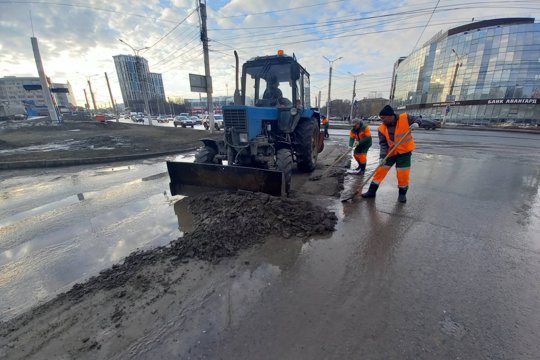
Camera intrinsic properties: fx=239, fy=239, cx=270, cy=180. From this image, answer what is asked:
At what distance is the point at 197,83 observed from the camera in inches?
610

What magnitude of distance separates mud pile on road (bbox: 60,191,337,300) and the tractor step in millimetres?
236

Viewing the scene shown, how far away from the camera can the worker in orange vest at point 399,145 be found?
14.7 ft

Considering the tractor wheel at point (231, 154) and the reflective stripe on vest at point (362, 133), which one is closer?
the tractor wheel at point (231, 154)

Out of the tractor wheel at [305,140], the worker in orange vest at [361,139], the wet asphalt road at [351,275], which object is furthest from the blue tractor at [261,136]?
the worker in orange vest at [361,139]

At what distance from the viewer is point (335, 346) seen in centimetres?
180

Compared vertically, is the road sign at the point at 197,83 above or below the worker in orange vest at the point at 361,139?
above

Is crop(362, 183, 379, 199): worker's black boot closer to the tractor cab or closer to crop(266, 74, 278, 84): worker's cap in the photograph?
the tractor cab

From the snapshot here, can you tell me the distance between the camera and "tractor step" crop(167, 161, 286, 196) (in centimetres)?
419

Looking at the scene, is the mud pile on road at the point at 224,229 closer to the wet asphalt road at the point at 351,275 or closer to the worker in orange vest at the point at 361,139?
the wet asphalt road at the point at 351,275

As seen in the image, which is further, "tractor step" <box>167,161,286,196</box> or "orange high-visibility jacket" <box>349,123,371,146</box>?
"orange high-visibility jacket" <box>349,123,371,146</box>

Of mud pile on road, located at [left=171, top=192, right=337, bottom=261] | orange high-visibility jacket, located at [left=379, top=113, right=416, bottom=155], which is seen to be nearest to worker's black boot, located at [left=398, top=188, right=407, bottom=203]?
orange high-visibility jacket, located at [left=379, top=113, right=416, bottom=155]

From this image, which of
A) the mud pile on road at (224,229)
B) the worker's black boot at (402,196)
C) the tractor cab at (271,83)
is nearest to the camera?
the mud pile on road at (224,229)

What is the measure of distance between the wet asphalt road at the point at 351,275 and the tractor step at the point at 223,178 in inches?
24.5

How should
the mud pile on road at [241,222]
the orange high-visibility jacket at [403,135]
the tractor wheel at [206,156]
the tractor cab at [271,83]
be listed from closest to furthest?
1. the mud pile on road at [241,222]
2. the orange high-visibility jacket at [403,135]
3. the tractor wheel at [206,156]
4. the tractor cab at [271,83]
